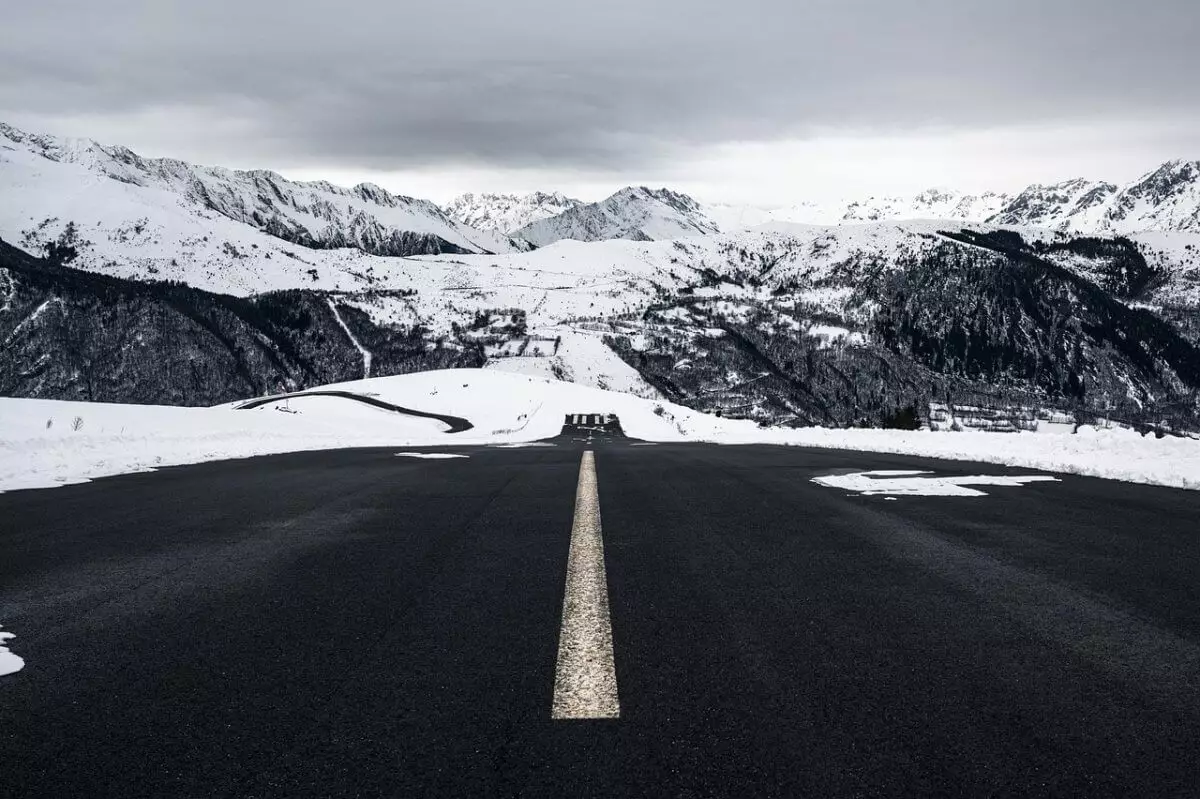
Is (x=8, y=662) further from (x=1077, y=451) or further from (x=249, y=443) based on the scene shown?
(x=249, y=443)

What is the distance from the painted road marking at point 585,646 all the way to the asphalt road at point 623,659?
7cm

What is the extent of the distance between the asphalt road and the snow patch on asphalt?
2355 mm

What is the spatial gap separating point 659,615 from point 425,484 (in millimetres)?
7630

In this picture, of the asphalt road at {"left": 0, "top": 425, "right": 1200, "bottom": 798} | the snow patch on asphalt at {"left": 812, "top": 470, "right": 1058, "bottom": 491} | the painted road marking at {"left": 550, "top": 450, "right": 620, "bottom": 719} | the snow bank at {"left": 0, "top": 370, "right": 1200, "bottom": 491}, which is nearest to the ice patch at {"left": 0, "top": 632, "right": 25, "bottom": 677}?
the asphalt road at {"left": 0, "top": 425, "right": 1200, "bottom": 798}

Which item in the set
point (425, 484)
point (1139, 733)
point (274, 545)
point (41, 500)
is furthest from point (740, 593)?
point (41, 500)

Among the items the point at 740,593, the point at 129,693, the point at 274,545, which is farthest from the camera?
the point at 274,545

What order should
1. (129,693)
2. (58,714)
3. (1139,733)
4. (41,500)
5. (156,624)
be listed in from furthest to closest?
(41,500)
(156,624)
(129,693)
(58,714)
(1139,733)

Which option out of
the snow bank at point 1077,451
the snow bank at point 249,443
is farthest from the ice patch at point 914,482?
the snow bank at point 249,443

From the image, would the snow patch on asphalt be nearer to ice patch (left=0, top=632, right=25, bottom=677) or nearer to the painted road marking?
the painted road marking

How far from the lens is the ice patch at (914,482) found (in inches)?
383

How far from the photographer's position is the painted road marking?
2928 mm

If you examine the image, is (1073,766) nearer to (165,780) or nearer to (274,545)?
(165,780)

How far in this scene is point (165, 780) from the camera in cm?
240

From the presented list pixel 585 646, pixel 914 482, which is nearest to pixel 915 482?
pixel 914 482
